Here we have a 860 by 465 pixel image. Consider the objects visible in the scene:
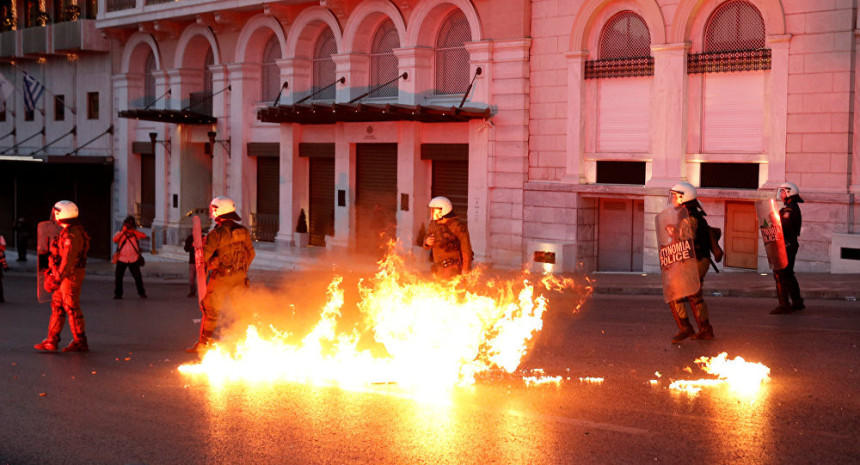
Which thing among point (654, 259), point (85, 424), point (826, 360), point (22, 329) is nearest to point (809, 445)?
point (826, 360)

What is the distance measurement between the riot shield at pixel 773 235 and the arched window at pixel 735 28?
21.6 feet

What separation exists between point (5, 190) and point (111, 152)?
7967 mm

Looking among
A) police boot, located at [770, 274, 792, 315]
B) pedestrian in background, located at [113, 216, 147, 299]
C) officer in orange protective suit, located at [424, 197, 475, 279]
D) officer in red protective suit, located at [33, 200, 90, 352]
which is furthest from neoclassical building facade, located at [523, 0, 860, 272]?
officer in red protective suit, located at [33, 200, 90, 352]

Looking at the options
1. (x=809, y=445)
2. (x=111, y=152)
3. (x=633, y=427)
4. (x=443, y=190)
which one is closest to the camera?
(x=809, y=445)

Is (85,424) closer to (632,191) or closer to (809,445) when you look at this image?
(809,445)

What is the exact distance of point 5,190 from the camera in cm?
4225

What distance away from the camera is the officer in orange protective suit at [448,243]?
13047 mm

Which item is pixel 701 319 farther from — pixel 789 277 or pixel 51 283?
pixel 51 283

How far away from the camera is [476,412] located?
8.77 m

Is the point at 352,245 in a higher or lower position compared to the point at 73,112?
lower

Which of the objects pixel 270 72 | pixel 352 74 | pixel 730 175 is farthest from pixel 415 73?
pixel 730 175

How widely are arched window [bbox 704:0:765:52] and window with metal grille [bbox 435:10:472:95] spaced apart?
632cm

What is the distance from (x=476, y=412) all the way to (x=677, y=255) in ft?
14.3

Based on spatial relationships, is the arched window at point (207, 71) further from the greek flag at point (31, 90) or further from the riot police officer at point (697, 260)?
the riot police officer at point (697, 260)
